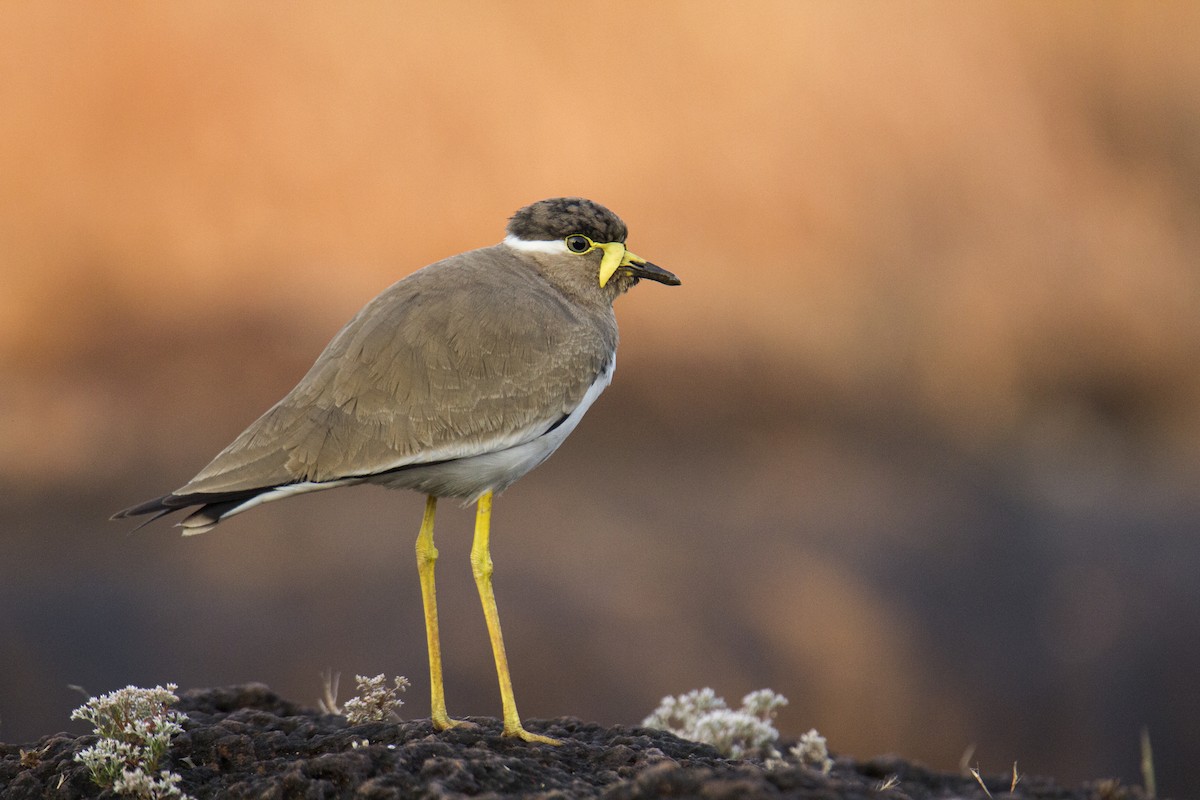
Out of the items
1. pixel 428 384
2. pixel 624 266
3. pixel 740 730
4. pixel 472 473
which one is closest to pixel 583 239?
pixel 624 266

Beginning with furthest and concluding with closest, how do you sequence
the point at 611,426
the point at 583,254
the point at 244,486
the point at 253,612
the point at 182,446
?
the point at 611,426 → the point at 182,446 → the point at 253,612 → the point at 583,254 → the point at 244,486

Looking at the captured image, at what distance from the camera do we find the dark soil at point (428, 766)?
14.4ft

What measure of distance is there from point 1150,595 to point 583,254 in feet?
31.6

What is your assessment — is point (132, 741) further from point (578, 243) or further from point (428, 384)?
point (578, 243)

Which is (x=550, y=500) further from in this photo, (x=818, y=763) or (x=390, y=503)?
(x=818, y=763)

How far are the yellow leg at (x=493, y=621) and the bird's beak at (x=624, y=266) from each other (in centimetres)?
147

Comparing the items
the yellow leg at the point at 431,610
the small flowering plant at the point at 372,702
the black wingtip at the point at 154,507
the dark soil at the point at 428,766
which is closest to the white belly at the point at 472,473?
the yellow leg at the point at 431,610

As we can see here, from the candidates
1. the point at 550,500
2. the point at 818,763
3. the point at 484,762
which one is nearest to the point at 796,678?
the point at 550,500

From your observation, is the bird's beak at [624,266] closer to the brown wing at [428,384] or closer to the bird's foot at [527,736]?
the brown wing at [428,384]

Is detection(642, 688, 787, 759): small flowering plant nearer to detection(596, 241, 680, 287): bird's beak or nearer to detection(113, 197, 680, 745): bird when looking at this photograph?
detection(113, 197, 680, 745): bird

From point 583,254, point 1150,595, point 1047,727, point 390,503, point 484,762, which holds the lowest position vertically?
point 1047,727

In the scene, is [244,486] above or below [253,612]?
above

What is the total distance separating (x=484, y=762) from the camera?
496cm

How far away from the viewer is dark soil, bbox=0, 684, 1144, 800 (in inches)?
173
